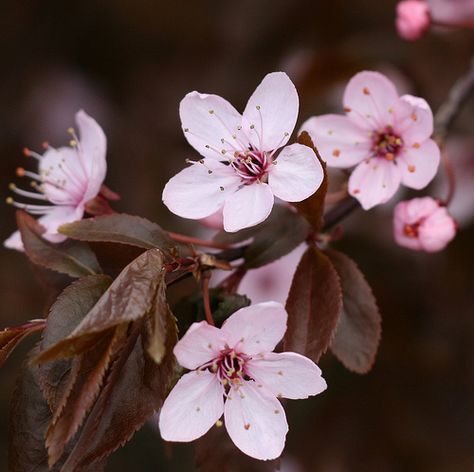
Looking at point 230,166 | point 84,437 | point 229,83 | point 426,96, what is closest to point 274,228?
point 230,166

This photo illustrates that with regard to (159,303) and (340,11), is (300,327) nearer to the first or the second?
(159,303)

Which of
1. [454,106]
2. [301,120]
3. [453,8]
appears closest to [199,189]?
[454,106]

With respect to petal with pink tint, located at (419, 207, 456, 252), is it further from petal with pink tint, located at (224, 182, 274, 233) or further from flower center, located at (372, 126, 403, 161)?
petal with pink tint, located at (224, 182, 274, 233)

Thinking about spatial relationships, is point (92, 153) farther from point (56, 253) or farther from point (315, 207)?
point (315, 207)

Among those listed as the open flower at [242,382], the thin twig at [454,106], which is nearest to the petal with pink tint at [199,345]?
the open flower at [242,382]

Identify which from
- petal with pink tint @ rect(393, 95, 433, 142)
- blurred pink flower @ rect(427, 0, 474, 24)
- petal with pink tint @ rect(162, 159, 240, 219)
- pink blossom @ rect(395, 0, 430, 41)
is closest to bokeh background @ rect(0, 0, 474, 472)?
blurred pink flower @ rect(427, 0, 474, 24)
